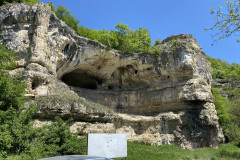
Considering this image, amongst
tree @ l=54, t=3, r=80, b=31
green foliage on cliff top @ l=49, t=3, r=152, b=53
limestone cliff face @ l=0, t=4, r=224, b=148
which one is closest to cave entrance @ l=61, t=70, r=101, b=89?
limestone cliff face @ l=0, t=4, r=224, b=148

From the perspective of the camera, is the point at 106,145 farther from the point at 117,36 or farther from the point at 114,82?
the point at 117,36

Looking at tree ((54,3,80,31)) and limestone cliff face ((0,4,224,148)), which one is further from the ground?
tree ((54,3,80,31))

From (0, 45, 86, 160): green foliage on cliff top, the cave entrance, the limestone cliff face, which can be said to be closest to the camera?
(0, 45, 86, 160): green foliage on cliff top

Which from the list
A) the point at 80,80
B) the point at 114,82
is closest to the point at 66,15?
the point at 80,80

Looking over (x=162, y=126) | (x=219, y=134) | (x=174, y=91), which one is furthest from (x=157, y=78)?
(x=219, y=134)

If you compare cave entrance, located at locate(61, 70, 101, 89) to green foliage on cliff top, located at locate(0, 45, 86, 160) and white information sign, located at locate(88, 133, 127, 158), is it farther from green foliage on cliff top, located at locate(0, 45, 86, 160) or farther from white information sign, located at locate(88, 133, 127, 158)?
white information sign, located at locate(88, 133, 127, 158)

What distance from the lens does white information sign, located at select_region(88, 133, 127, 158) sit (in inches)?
250

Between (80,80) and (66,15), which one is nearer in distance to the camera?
(80,80)

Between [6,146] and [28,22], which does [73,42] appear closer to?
[28,22]

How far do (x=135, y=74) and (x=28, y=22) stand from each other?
1196 cm

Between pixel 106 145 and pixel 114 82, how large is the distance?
16.7m

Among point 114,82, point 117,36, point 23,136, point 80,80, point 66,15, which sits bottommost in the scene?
point 23,136

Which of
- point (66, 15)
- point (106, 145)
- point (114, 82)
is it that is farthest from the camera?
point (66, 15)

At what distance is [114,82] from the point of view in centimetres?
2311
